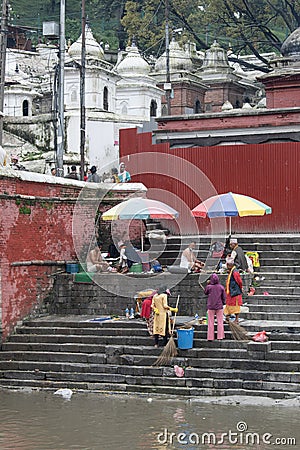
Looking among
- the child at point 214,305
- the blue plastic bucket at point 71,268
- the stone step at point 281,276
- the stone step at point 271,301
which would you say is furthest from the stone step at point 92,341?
the stone step at point 281,276

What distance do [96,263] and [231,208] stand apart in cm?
292

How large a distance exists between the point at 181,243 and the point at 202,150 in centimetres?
322

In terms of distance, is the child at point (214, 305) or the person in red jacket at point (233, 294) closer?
the child at point (214, 305)

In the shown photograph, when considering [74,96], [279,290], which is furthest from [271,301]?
[74,96]

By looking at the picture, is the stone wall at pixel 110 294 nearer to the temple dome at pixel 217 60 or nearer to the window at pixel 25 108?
the window at pixel 25 108

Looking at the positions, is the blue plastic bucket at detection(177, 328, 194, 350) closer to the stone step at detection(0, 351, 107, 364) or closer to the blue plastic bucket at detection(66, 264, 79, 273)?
the stone step at detection(0, 351, 107, 364)

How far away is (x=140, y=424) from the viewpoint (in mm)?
11859

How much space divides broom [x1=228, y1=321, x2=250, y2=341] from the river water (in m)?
1.49

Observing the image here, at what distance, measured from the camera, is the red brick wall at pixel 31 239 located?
16.0 m

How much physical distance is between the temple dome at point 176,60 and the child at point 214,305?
1238 inches

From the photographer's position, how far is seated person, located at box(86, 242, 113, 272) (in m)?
17.4

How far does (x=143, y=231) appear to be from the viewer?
19531mm

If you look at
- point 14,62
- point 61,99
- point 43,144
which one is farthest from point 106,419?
point 14,62

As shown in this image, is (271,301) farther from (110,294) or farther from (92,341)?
(92,341)
